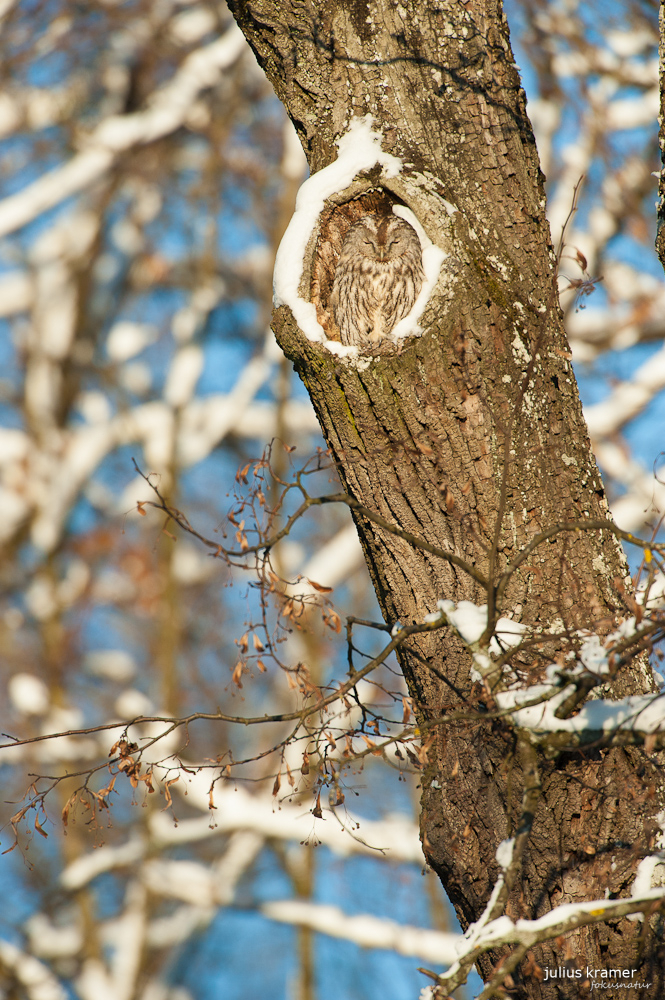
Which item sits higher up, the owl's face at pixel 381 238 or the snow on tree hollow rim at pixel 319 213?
the owl's face at pixel 381 238

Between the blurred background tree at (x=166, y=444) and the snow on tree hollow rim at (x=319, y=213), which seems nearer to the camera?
the snow on tree hollow rim at (x=319, y=213)

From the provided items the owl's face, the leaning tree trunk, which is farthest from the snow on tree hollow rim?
the owl's face

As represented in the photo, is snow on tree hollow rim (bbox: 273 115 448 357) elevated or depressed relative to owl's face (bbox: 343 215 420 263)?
depressed

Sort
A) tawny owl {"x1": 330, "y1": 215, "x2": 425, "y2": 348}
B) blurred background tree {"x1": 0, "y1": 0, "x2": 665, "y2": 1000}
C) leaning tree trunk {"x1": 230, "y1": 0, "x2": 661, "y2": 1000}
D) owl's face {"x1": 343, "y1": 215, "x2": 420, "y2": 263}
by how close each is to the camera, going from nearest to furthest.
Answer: leaning tree trunk {"x1": 230, "y1": 0, "x2": 661, "y2": 1000} < tawny owl {"x1": 330, "y1": 215, "x2": 425, "y2": 348} < owl's face {"x1": 343, "y1": 215, "x2": 420, "y2": 263} < blurred background tree {"x1": 0, "y1": 0, "x2": 665, "y2": 1000}

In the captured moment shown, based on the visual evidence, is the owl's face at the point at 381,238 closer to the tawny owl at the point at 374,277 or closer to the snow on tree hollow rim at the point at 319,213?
the tawny owl at the point at 374,277

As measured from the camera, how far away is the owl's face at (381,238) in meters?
2.29

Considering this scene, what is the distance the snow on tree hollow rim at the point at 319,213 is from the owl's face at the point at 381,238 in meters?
0.29

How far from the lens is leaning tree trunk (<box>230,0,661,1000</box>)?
1728 millimetres

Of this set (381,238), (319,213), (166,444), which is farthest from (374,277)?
(166,444)

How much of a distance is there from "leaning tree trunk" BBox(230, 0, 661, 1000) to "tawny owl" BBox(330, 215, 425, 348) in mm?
183

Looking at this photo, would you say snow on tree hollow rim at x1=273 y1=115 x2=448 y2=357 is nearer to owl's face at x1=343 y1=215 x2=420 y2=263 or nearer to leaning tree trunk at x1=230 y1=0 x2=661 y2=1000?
leaning tree trunk at x1=230 y1=0 x2=661 y2=1000

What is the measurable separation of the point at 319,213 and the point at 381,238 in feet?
2.23

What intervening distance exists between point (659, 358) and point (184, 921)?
302 inches

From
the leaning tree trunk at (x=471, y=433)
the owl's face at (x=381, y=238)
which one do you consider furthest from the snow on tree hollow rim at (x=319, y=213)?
the owl's face at (x=381, y=238)
